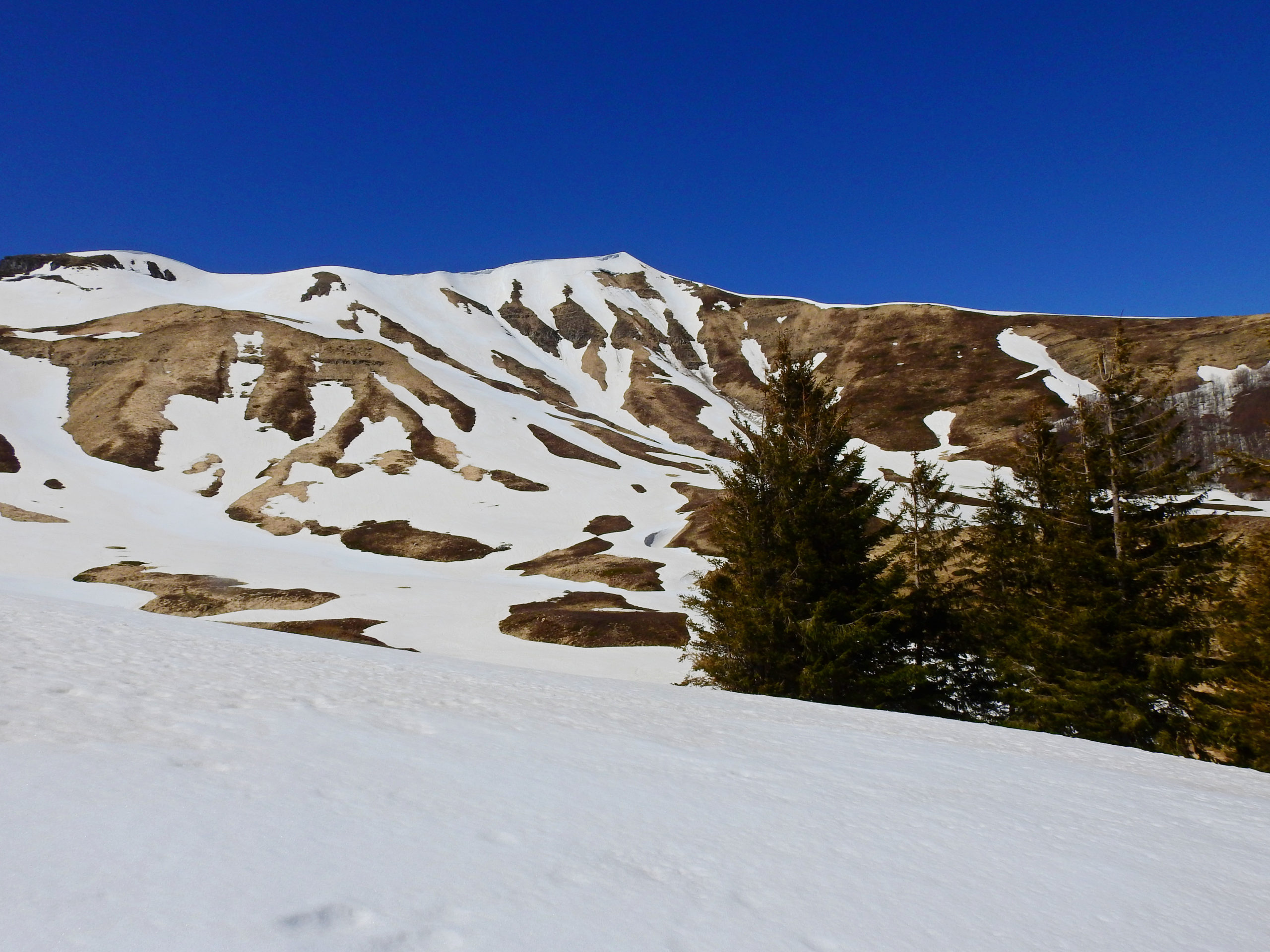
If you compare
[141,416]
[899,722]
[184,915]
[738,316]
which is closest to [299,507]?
[141,416]

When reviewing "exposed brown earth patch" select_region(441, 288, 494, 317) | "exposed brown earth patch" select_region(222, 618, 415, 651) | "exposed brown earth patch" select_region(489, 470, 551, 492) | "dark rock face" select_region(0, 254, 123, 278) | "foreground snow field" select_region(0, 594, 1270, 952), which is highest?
"dark rock face" select_region(0, 254, 123, 278)

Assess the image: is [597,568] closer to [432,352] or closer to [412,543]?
[412,543]

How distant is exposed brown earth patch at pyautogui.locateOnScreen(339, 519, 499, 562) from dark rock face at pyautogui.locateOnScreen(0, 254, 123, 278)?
174574 mm

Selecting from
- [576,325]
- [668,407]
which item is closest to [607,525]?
[668,407]

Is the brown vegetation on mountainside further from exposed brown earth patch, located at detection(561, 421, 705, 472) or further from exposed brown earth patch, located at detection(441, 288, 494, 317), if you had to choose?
exposed brown earth patch, located at detection(441, 288, 494, 317)

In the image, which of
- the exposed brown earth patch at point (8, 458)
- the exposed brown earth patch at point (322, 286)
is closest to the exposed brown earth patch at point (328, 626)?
the exposed brown earth patch at point (8, 458)

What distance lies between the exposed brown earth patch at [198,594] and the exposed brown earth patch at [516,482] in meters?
33.2

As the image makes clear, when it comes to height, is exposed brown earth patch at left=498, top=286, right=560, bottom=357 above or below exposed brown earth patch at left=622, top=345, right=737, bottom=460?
above

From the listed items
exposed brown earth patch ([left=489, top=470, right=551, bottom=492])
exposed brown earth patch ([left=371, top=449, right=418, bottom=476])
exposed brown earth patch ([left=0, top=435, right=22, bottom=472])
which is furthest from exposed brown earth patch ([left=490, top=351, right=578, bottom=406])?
exposed brown earth patch ([left=0, top=435, right=22, bottom=472])

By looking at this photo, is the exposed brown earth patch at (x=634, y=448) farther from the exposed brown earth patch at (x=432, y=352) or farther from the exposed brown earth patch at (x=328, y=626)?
the exposed brown earth patch at (x=328, y=626)

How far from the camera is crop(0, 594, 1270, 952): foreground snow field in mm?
3137

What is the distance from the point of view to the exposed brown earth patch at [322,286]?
159 meters

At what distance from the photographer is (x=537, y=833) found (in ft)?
14.5

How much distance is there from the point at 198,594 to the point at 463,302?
150 m
